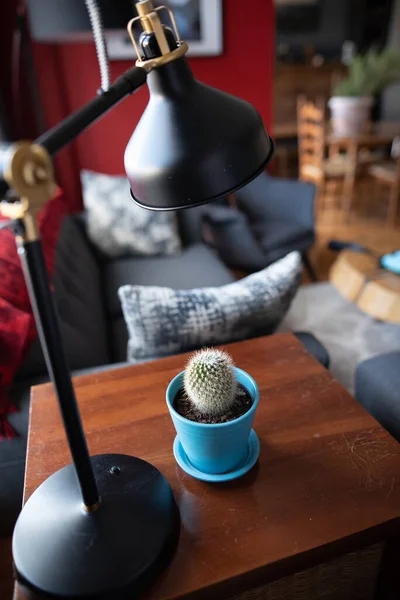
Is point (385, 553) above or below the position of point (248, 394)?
below

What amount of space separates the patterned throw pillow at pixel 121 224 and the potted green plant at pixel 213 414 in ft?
5.05

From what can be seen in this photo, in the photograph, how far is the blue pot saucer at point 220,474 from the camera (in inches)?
29.4

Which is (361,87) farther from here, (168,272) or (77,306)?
(77,306)

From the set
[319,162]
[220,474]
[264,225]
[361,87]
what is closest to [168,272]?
[264,225]

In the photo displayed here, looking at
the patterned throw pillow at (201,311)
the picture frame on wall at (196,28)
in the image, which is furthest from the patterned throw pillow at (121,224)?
the patterned throw pillow at (201,311)

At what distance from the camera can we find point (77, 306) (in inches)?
61.4

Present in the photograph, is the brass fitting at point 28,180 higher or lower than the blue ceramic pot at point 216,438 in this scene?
higher

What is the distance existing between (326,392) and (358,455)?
7.1 inches

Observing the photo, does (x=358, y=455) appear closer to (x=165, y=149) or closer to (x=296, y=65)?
(x=165, y=149)

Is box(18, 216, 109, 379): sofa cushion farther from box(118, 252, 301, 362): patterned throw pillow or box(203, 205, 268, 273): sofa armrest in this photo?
box(203, 205, 268, 273): sofa armrest

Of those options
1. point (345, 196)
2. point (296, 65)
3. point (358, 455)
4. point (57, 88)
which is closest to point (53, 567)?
point (358, 455)

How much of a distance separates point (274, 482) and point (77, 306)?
3.44 ft

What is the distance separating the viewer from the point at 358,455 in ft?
2.58

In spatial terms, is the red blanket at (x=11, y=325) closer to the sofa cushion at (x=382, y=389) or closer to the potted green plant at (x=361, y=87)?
the sofa cushion at (x=382, y=389)
